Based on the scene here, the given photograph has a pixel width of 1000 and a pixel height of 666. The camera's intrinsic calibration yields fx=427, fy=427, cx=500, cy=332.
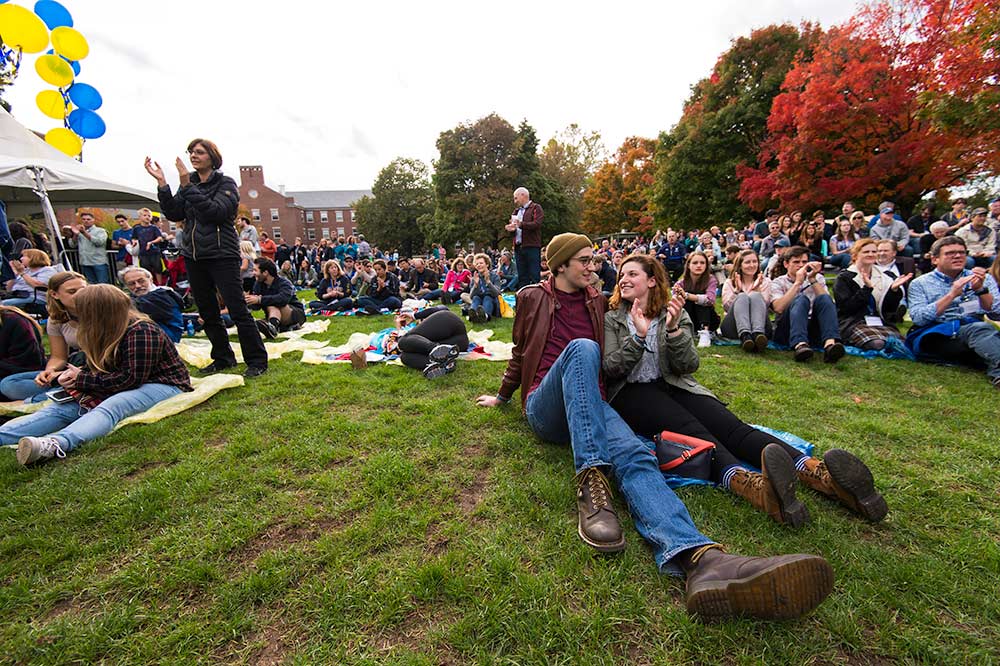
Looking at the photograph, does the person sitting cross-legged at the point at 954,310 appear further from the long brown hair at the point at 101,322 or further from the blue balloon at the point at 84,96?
the blue balloon at the point at 84,96

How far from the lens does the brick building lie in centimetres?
6638

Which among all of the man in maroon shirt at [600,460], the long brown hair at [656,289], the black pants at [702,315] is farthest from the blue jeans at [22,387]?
the black pants at [702,315]

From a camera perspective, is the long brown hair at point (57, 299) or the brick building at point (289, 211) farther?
the brick building at point (289, 211)

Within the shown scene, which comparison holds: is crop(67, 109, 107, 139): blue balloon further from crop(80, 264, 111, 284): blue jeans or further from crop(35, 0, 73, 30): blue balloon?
Answer: crop(80, 264, 111, 284): blue jeans

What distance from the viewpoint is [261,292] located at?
8.76 meters

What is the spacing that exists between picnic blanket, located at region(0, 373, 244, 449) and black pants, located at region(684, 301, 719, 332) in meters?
6.11

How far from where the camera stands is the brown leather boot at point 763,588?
151 cm

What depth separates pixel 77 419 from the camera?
3.43 metres

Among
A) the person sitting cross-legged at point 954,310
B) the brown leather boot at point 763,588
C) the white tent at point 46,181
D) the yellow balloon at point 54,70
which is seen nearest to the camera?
the brown leather boot at point 763,588

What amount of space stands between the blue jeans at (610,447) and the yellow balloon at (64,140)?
43.8 ft

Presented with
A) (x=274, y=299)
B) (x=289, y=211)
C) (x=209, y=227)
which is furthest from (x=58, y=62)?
(x=289, y=211)

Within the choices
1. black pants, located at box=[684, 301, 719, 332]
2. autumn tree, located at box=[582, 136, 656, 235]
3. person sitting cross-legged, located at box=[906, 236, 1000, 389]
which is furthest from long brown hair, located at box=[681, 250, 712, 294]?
autumn tree, located at box=[582, 136, 656, 235]

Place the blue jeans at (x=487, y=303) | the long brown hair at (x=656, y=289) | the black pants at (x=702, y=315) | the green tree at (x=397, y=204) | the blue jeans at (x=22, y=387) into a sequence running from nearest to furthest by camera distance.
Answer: the long brown hair at (x=656, y=289) → the blue jeans at (x=22, y=387) → the black pants at (x=702, y=315) → the blue jeans at (x=487, y=303) → the green tree at (x=397, y=204)

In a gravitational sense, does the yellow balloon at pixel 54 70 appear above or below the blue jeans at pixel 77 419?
above
